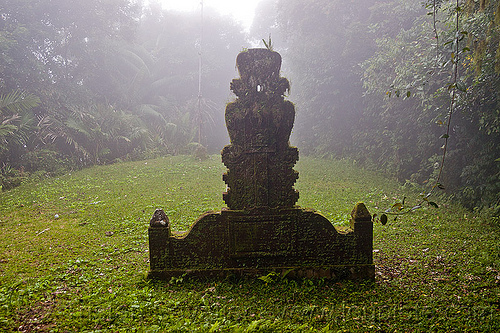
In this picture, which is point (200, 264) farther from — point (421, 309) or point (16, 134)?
point (16, 134)

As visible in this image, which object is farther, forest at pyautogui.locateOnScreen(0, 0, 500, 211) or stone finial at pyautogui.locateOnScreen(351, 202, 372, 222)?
forest at pyautogui.locateOnScreen(0, 0, 500, 211)

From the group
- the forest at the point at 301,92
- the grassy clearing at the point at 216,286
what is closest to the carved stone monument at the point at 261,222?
the grassy clearing at the point at 216,286

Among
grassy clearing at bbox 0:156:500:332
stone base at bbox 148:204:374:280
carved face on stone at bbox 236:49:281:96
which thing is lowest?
grassy clearing at bbox 0:156:500:332

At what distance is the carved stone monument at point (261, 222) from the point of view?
4074 millimetres

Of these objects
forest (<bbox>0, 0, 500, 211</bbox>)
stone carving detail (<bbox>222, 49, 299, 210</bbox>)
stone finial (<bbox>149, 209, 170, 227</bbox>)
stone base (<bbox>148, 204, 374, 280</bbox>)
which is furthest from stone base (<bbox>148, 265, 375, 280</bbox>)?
forest (<bbox>0, 0, 500, 211</bbox>)

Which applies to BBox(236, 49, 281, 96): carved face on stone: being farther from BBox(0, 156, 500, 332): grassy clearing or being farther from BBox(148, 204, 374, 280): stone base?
BBox(0, 156, 500, 332): grassy clearing

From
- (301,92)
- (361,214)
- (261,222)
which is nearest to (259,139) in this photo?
(261,222)

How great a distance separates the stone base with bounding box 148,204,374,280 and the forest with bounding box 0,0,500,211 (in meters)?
3.43

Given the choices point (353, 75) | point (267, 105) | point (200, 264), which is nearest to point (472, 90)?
point (267, 105)

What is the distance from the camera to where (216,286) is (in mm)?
3908

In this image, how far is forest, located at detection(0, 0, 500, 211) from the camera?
7.73 metres

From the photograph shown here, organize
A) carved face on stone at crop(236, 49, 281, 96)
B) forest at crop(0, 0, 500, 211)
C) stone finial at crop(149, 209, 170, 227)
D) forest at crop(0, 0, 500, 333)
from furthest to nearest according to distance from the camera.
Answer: forest at crop(0, 0, 500, 211) < carved face on stone at crop(236, 49, 281, 96) < stone finial at crop(149, 209, 170, 227) < forest at crop(0, 0, 500, 333)

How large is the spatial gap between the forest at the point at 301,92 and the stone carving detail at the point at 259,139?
3.09m

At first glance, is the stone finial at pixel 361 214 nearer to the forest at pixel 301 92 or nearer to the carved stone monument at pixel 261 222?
the carved stone monument at pixel 261 222
